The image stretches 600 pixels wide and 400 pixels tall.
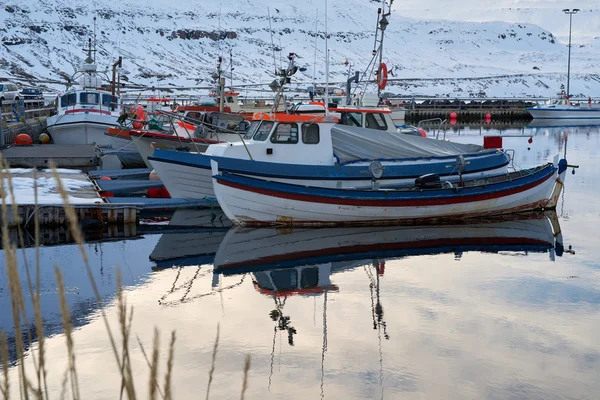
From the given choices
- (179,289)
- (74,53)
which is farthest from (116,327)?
(74,53)

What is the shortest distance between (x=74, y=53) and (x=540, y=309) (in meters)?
148

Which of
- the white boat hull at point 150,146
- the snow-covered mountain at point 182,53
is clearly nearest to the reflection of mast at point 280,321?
the white boat hull at point 150,146

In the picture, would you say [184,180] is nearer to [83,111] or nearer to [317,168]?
[317,168]

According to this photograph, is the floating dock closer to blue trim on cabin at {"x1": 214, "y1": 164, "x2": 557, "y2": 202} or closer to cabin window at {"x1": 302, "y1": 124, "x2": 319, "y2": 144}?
blue trim on cabin at {"x1": 214, "y1": 164, "x2": 557, "y2": 202}

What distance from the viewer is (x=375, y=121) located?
1759 cm

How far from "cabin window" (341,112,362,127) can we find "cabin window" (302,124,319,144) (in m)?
2.23

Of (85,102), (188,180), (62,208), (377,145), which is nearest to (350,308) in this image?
(62,208)

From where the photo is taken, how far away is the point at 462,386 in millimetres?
7262

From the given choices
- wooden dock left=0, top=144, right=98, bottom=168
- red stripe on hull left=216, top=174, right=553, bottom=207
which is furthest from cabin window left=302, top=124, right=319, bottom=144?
wooden dock left=0, top=144, right=98, bottom=168

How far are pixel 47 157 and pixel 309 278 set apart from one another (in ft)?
37.4

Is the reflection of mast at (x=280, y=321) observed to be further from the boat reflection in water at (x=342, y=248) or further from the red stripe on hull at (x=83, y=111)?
the red stripe on hull at (x=83, y=111)

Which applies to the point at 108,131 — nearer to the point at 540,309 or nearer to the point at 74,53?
the point at 540,309

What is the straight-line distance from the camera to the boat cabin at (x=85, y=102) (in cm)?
2897

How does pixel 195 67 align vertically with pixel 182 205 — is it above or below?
above
